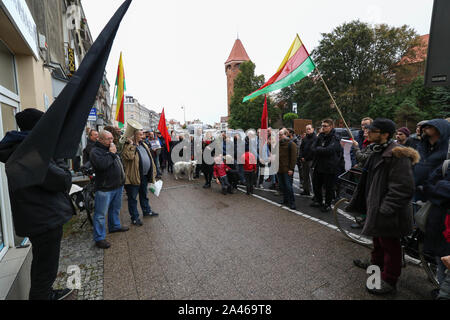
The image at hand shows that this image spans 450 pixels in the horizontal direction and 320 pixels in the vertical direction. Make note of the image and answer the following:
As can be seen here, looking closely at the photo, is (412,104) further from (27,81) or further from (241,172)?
(27,81)

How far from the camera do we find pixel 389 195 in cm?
252

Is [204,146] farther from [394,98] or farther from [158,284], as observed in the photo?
[394,98]

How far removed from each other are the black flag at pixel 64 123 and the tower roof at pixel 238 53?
69999 millimetres

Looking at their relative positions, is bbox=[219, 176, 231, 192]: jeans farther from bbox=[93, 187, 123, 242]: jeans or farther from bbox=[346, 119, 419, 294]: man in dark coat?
bbox=[346, 119, 419, 294]: man in dark coat

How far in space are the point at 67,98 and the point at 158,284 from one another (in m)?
2.44

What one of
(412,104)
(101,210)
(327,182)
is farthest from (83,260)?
(412,104)

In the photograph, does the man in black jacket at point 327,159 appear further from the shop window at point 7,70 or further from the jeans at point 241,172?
the shop window at point 7,70

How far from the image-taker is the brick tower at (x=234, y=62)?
65.3m

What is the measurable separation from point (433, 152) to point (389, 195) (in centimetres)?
158

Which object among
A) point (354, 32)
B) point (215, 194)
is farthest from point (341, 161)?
point (354, 32)

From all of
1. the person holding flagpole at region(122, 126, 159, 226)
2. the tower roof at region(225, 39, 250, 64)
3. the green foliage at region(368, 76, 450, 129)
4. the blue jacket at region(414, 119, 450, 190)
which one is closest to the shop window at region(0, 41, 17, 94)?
the person holding flagpole at region(122, 126, 159, 226)

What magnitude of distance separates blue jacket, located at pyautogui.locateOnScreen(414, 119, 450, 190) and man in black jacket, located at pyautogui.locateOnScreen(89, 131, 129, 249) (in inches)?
182

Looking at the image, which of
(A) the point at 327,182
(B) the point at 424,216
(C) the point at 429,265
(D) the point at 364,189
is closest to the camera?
(B) the point at 424,216

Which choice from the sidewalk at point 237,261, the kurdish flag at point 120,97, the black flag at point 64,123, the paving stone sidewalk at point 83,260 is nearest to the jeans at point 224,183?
the sidewalk at point 237,261
